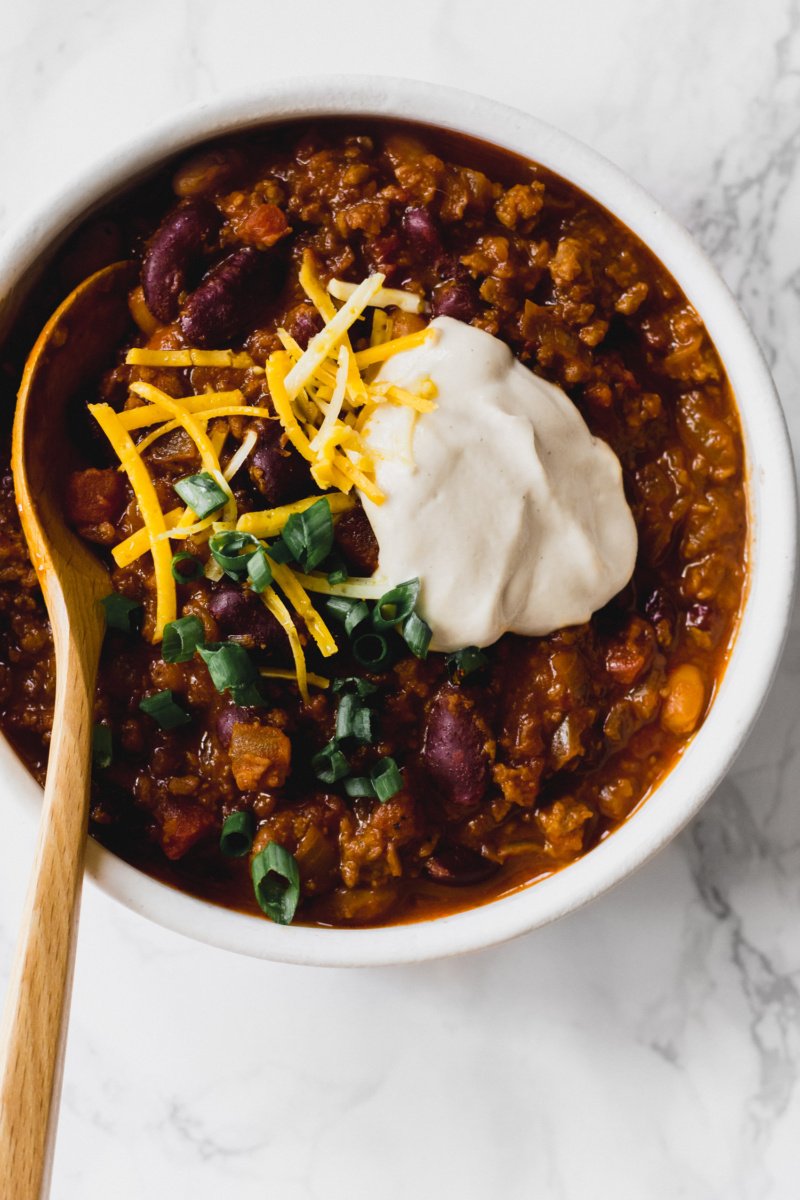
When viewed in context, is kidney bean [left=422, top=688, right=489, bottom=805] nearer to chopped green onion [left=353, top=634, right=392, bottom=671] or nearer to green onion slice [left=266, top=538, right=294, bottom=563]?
chopped green onion [left=353, top=634, right=392, bottom=671]

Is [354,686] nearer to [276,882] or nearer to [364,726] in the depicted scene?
[364,726]

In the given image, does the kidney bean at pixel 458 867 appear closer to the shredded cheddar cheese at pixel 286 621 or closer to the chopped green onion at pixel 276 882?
the chopped green onion at pixel 276 882

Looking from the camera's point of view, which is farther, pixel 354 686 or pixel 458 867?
pixel 458 867

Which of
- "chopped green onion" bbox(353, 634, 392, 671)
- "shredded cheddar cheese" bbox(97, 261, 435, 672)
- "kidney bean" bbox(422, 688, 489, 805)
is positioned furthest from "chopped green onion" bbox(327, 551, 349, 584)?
"kidney bean" bbox(422, 688, 489, 805)

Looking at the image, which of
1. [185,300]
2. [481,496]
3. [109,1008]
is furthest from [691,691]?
[109,1008]

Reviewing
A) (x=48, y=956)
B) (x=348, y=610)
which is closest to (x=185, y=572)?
(x=348, y=610)
